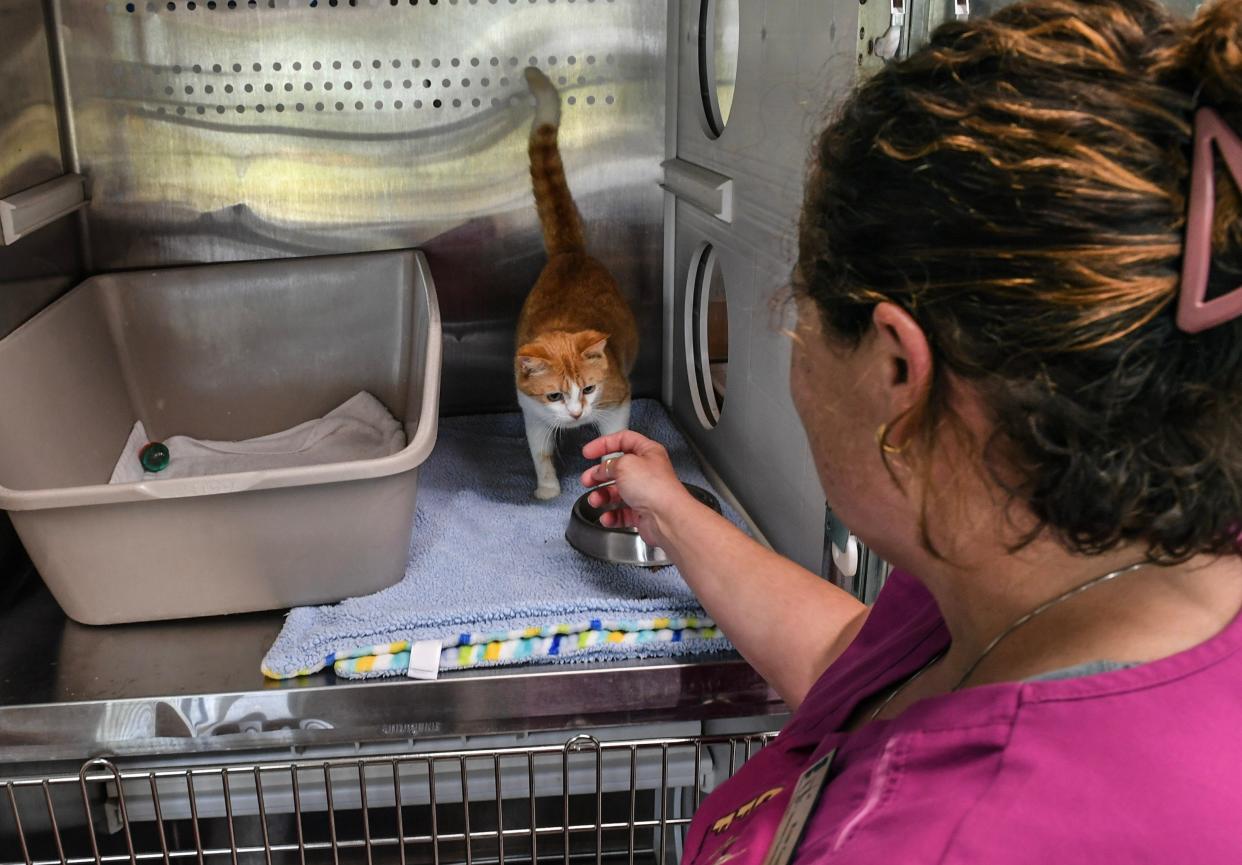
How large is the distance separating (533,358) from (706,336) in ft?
0.97

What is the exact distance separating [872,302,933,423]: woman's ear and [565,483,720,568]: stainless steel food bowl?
0.61 metres

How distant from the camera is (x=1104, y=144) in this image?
442 mm

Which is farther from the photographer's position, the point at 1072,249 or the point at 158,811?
the point at 158,811

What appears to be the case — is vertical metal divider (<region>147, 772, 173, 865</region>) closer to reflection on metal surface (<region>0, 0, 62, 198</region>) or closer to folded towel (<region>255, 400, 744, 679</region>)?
folded towel (<region>255, 400, 744, 679</region>)

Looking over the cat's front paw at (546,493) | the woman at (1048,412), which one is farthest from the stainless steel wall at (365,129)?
the woman at (1048,412)

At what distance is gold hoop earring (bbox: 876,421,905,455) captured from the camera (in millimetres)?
542

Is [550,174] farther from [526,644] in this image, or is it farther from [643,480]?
[526,644]

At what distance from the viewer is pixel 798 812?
584 millimetres

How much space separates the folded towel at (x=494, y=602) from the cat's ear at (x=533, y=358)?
0.17m

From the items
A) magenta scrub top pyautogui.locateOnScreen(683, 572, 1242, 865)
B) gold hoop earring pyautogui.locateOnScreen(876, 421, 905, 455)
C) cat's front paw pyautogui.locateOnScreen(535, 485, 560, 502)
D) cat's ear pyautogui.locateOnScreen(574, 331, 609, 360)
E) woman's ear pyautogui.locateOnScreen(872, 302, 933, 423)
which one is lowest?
cat's front paw pyautogui.locateOnScreen(535, 485, 560, 502)

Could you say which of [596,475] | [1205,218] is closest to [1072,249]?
[1205,218]

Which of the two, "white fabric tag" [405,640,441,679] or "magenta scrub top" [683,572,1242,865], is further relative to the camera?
"white fabric tag" [405,640,441,679]

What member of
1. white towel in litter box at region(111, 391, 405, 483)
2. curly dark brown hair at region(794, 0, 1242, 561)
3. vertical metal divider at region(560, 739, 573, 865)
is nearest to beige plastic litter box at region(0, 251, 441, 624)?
white towel in litter box at region(111, 391, 405, 483)

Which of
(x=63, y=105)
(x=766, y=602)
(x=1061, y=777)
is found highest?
(x=63, y=105)
